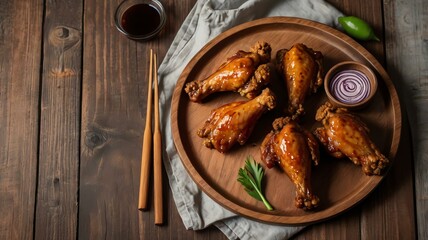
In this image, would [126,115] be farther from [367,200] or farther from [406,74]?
[406,74]

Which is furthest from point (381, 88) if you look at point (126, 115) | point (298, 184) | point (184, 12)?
point (126, 115)

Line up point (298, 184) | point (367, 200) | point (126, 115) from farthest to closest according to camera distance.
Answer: point (126, 115)
point (367, 200)
point (298, 184)

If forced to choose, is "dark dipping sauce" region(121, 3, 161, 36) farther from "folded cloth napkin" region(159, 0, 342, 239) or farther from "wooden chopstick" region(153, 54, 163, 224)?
"wooden chopstick" region(153, 54, 163, 224)

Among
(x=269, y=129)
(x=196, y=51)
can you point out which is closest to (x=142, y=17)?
(x=196, y=51)

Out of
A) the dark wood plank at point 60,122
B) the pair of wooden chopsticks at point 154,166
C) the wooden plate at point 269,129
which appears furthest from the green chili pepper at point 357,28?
the dark wood plank at point 60,122

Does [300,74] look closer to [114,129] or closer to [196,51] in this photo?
[196,51]

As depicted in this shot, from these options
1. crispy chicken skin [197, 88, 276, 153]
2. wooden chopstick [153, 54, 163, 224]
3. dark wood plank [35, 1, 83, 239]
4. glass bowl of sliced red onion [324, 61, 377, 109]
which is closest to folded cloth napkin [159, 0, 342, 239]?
wooden chopstick [153, 54, 163, 224]
